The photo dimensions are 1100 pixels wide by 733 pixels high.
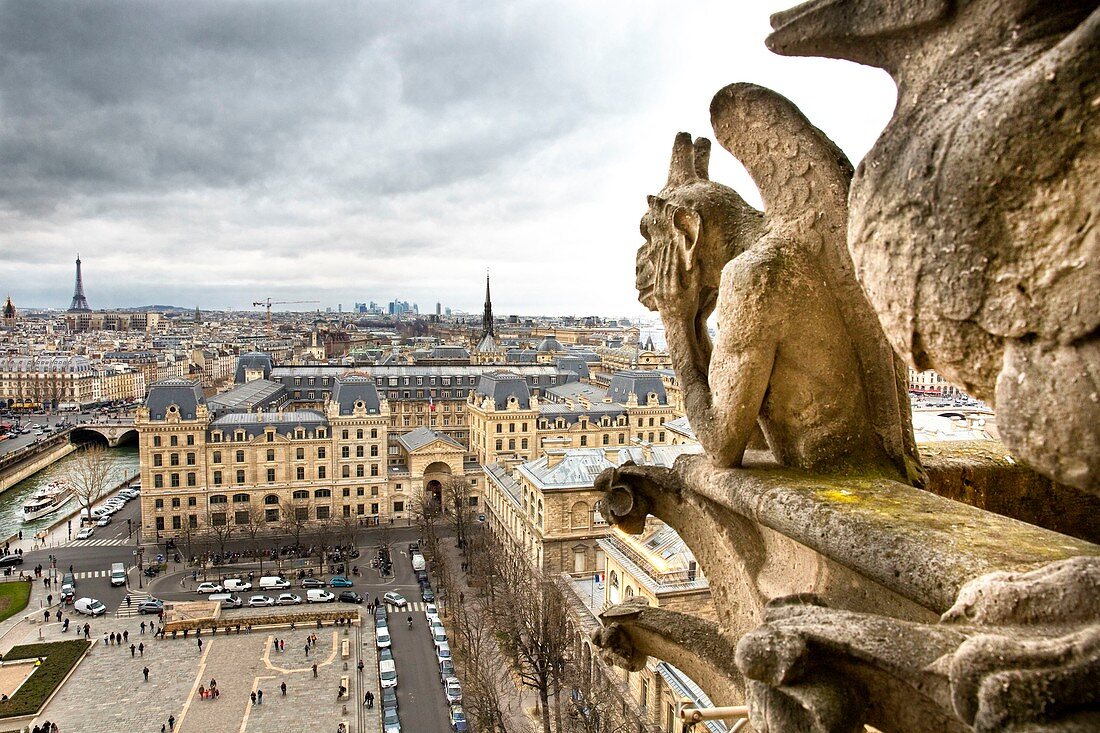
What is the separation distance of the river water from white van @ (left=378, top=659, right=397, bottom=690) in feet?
128

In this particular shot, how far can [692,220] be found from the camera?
5.59m

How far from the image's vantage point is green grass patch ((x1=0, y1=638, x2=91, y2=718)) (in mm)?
30406

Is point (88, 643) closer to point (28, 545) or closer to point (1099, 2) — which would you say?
point (28, 545)

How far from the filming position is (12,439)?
92.4 m

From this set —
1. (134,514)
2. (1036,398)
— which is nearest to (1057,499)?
(1036,398)

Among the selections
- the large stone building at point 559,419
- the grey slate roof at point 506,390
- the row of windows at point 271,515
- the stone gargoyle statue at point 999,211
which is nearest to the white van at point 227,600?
the row of windows at point 271,515

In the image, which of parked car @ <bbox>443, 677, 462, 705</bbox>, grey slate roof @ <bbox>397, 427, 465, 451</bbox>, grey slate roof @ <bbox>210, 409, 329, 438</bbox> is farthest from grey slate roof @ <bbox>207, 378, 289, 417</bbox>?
parked car @ <bbox>443, 677, 462, 705</bbox>

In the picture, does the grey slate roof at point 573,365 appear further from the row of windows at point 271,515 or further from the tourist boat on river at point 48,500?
the tourist boat on river at point 48,500

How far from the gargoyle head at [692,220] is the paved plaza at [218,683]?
2921 cm

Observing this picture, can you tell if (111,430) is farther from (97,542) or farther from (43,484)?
(97,542)

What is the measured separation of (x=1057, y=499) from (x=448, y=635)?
37.1 meters

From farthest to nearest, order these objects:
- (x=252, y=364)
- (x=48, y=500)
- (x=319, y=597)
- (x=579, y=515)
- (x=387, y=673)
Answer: (x=252, y=364) < (x=48, y=500) < (x=319, y=597) < (x=579, y=515) < (x=387, y=673)

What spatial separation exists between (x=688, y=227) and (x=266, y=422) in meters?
56.1

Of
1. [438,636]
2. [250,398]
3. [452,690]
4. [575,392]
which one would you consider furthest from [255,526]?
[575,392]
